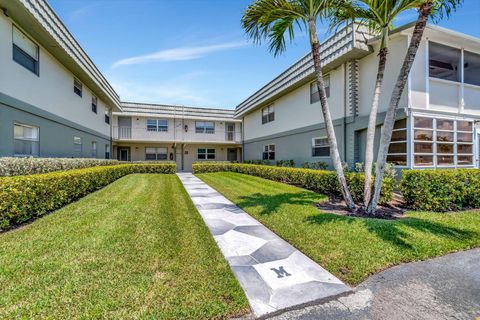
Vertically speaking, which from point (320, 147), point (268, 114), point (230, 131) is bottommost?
point (320, 147)

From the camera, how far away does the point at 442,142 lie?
28.9 ft

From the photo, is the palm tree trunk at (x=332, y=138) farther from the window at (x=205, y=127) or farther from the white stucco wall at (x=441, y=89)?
the window at (x=205, y=127)

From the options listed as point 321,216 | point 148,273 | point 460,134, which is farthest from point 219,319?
point 460,134

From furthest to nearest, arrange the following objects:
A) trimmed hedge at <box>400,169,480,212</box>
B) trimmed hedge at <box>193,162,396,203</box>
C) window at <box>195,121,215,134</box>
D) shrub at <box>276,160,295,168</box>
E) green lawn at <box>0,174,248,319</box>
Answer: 1. window at <box>195,121,215,134</box>
2. shrub at <box>276,160,295,168</box>
3. trimmed hedge at <box>193,162,396,203</box>
4. trimmed hedge at <box>400,169,480,212</box>
5. green lawn at <box>0,174,248,319</box>

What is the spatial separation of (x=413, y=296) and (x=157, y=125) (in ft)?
76.0

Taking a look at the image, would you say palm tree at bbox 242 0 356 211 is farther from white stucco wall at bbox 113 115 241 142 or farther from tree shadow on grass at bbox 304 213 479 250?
white stucco wall at bbox 113 115 241 142

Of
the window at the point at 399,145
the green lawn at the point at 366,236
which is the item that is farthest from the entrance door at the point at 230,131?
the green lawn at the point at 366,236

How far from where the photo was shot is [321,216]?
5590mm

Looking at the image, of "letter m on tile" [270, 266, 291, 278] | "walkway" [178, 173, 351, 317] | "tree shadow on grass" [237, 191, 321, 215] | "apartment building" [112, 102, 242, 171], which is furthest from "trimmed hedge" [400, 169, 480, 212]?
"apartment building" [112, 102, 242, 171]

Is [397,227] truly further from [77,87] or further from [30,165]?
[77,87]

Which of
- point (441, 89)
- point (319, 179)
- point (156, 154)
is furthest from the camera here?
point (156, 154)

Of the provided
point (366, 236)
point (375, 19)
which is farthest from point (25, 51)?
point (366, 236)

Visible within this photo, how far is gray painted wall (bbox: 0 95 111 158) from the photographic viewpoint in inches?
261

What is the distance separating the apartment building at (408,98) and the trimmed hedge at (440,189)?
1.77m
